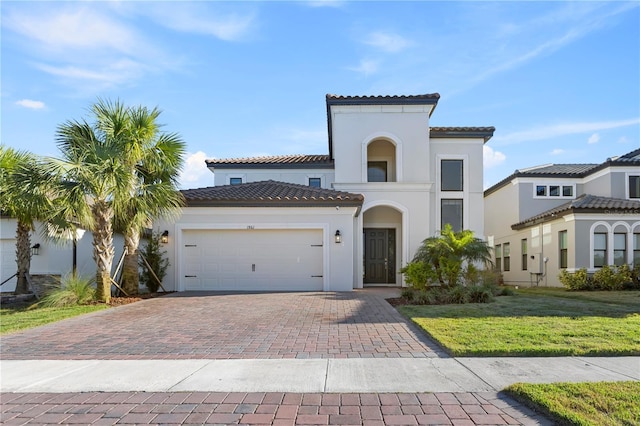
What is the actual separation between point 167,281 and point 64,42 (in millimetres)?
8281

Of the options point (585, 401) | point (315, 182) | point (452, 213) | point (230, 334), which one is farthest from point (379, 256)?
point (585, 401)

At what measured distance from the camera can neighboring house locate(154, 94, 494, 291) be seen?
50.8 ft

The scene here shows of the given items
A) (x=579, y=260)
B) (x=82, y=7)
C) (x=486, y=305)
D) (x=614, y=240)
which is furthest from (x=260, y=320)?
(x=614, y=240)

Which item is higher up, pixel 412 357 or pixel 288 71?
pixel 288 71

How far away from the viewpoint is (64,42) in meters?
10.7

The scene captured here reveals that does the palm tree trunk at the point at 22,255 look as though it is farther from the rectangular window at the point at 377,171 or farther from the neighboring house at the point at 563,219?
the neighboring house at the point at 563,219

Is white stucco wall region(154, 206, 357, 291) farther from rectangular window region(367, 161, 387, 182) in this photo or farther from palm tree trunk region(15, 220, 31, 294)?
rectangular window region(367, 161, 387, 182)

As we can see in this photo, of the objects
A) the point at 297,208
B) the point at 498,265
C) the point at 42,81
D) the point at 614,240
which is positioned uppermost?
the point at 42,81

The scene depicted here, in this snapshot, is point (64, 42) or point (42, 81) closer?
point (64, 42)

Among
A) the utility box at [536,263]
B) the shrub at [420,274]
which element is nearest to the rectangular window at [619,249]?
the utility box at [536,263]

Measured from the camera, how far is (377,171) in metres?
20.0

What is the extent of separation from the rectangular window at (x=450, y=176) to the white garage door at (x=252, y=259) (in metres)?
6.97

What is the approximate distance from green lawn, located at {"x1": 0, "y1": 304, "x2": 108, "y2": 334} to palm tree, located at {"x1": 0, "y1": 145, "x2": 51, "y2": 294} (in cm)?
193

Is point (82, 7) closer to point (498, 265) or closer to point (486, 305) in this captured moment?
point (486, 305)
